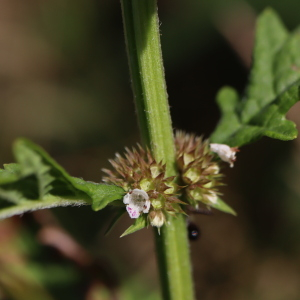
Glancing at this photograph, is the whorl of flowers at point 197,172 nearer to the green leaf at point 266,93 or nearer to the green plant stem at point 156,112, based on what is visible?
the green plant stem at point 156,112

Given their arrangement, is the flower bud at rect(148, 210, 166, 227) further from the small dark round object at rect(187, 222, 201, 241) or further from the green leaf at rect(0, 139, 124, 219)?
the small dark round object at rect(187, 222, 201, 241)

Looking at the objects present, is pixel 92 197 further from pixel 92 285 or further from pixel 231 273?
pixel 231 273

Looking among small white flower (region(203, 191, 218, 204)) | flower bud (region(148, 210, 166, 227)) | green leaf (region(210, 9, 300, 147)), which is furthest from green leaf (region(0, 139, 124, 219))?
green leaf (region(210, 9, 300, 147))

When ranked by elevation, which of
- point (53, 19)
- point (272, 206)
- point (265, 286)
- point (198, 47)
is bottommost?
point (265, 286)

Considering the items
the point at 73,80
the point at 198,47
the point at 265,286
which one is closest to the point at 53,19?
the point at 73,80

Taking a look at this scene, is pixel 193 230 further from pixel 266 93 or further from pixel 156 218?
pixel 266 93

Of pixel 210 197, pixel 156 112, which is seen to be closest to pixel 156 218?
pixel 210 197

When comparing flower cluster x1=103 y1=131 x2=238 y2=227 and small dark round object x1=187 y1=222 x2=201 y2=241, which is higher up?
flower cluster x1=103 y1=131 x2=238 y2=227
